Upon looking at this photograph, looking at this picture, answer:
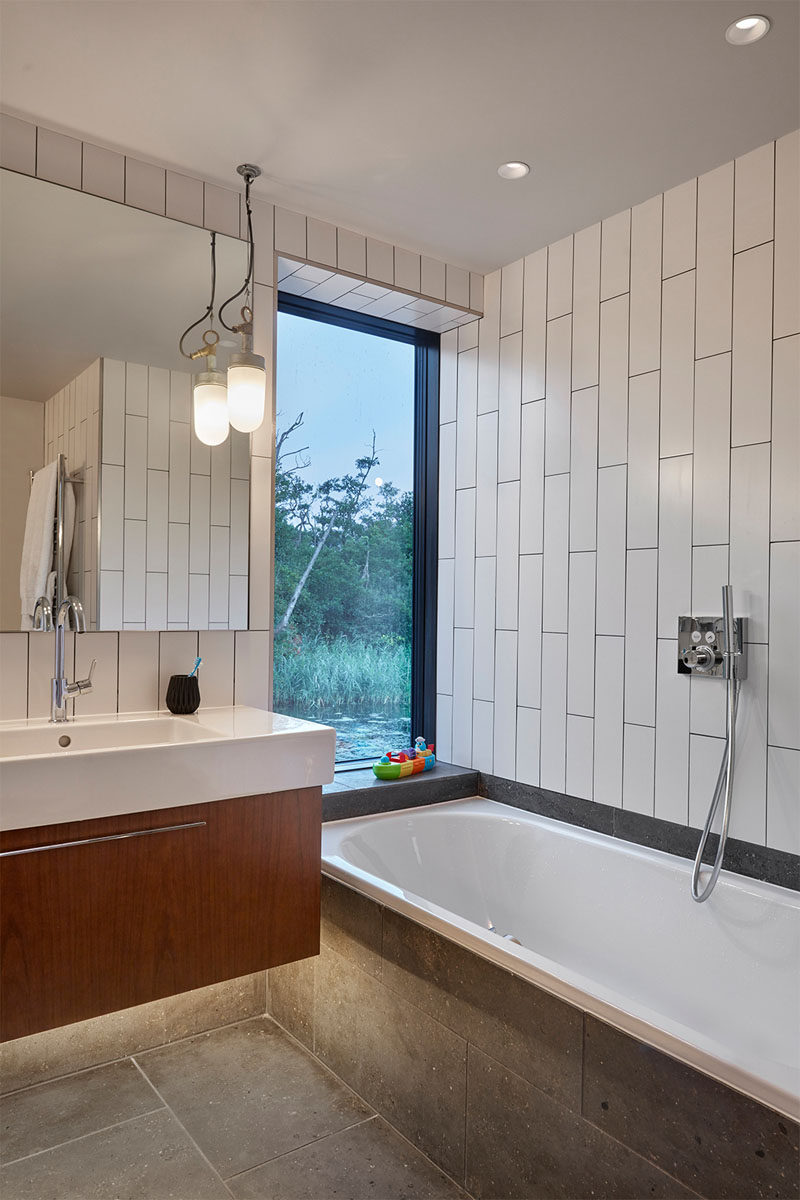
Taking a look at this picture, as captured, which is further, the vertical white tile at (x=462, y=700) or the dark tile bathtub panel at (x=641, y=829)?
the vertical white tile at (x=462, y=700)

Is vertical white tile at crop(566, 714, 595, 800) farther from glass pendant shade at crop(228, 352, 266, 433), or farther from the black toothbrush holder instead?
glass pendant shade at crop(228, 352, 266, 433)

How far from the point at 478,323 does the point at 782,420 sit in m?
1.31

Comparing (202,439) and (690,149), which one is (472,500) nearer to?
(202,439)

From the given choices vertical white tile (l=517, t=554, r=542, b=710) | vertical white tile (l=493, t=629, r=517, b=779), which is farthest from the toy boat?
vertical white tile (l=517, t=554, r=542, b=710)

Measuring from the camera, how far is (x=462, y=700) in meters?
3.07

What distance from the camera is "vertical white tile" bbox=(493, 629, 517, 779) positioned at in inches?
113

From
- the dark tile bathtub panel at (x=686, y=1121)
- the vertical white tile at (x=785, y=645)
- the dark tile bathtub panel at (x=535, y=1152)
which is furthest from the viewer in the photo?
the vertical white tile at (x=785, y=645)

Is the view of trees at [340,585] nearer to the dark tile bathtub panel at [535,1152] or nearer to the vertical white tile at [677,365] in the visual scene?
the vertical white tile at [677,365]

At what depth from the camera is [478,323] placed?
120 inches

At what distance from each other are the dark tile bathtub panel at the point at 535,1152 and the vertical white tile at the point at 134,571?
1402 mm

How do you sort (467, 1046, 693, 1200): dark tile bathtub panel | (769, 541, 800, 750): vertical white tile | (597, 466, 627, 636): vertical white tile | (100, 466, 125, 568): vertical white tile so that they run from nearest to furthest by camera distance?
(467, 1046, 693, 1200): dark tile bathtub panel → (769, 541, 800, 750): vertical white tile → (100, 466, 125, 568): vertical white tile → (597, 466, 627, 636): vertical white tile

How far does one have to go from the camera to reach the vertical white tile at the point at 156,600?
2.33 metres

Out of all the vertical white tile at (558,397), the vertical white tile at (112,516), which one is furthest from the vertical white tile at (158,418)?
the vertical white tile at (558,397)

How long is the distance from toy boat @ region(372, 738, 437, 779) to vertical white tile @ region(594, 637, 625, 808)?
0.66m
